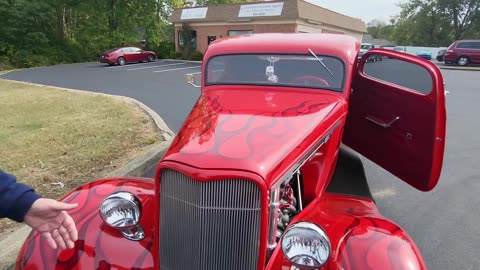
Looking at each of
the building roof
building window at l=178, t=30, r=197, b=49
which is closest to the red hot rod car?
the building roof

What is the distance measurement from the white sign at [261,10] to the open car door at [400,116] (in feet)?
79.0

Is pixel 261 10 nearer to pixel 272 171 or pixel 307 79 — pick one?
pixel 307 79

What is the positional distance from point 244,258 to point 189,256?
0.33 m

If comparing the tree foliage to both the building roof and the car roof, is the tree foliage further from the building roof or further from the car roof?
the car roof

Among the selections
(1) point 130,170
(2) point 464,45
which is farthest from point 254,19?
(1) point 130,170

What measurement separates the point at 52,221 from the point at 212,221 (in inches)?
32.0

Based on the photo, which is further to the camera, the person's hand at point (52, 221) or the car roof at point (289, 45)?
the car roof at point (289, 45)

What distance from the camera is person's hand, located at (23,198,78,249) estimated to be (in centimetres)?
175

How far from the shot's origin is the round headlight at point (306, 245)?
209 centimetres

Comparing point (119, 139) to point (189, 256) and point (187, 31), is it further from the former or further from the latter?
point (187, 31)

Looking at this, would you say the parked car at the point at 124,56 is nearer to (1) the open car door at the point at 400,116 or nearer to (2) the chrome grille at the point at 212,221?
(1) the open car door at the point at 400,116

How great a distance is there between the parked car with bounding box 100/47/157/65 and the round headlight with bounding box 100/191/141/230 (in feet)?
78.6

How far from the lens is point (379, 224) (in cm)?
265

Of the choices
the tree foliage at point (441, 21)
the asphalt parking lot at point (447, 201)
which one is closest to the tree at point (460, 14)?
the tree foliage at point (441, 21)
